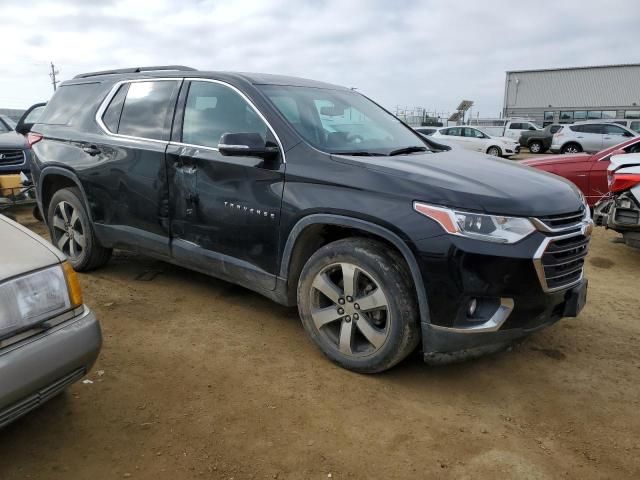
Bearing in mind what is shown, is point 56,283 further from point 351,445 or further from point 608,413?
point 608,413

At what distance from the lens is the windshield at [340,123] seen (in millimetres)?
3355

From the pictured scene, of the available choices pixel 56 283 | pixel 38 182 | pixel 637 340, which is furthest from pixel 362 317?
pixel 38 182

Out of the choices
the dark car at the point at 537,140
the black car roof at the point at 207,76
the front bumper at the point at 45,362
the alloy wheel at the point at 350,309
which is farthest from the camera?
the dark car at the point at 537,140

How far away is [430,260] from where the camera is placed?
2.66 metres

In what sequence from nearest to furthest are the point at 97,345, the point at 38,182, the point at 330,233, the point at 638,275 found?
1. the point at 97,345
2. the point at 330,233
3. the point at 38,182
4. the point at 638,275

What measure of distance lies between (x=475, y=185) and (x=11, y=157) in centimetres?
729

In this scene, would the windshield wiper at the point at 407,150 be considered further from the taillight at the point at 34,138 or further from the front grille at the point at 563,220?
the taillight at the point at 34,138

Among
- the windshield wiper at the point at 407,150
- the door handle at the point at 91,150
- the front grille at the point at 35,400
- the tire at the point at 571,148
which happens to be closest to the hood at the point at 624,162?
the windshield wiper at the point at 407,150

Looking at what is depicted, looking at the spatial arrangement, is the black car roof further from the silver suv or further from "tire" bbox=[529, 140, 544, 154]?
"tire" bbox=[529, 140, 544, 154]

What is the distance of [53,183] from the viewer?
15.9 ft

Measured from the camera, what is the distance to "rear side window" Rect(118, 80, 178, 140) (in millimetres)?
3920

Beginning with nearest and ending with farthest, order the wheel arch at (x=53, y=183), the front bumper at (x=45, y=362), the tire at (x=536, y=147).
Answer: the front bumper at (x=45, y=362) → the wheel arch at (x=53, y=183) → the tire at (x=536, y=147)

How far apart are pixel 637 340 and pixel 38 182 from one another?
208 inches

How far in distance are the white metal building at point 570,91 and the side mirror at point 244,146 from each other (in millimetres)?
48199
